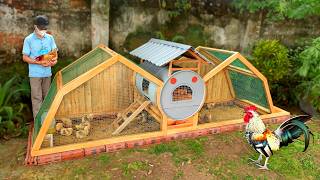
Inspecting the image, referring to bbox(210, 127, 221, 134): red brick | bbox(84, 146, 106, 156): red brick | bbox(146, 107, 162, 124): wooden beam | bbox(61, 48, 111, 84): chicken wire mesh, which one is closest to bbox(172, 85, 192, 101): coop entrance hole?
bbox(146, 107, 162, 124): wooden beam

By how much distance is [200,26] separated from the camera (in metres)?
8.17

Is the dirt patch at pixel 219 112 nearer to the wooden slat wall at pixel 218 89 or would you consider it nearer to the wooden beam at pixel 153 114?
the wooden slat wall at pixel 218 89

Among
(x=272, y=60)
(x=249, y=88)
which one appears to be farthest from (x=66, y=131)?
(x=272, y=60)

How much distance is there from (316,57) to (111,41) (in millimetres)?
4643

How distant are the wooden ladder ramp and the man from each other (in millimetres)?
1566

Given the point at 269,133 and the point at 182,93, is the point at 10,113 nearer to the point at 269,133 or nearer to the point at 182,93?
the point at 182,93

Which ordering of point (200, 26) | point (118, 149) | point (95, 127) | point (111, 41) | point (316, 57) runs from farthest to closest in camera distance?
point (200, 26)
point (111, 41)
point (316, 57)
point (95, 127)
point (118, 149)

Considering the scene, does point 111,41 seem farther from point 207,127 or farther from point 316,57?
point 316,57

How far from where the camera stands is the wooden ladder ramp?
556cm

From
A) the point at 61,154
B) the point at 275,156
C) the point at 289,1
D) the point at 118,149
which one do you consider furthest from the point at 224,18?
the point at 61,154

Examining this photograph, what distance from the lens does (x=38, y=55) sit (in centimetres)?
557

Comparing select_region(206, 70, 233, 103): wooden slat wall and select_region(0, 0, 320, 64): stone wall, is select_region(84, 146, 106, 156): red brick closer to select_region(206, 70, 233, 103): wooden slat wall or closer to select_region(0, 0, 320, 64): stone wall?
select_region(0, 0, 320, 64): stone wall

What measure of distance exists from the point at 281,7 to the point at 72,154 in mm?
5738

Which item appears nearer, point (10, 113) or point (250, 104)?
point (10, 113)
